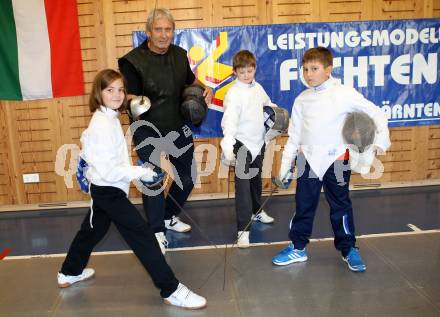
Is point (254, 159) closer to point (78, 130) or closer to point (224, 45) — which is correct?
point (224, 45)

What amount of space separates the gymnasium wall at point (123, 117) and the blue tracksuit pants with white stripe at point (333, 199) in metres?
1.73

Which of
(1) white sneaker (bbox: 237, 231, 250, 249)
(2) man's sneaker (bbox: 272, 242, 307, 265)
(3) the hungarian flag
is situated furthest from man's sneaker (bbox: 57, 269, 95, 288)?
(3) the hungarian flag

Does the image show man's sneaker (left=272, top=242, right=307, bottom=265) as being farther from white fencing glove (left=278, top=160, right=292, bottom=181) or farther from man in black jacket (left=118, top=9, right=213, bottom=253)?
man in black jacket (left=118, top=9, right=213, bottom=253)

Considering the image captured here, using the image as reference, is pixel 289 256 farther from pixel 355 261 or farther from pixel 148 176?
pixel 148 176

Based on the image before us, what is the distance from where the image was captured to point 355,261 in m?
2.96

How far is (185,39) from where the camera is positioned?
178 inches

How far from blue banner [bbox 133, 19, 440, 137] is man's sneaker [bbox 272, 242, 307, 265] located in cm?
185

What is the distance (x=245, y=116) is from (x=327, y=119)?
27.9 inches

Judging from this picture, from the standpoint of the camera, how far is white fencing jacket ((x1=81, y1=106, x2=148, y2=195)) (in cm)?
243

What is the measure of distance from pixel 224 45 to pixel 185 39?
1.34 ft

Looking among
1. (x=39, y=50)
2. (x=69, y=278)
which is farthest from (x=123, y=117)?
(x=69, y=278)

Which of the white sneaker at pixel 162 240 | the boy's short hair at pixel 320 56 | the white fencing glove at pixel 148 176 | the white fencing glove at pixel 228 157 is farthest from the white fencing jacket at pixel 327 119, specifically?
the white sneaker at pixel 162 240

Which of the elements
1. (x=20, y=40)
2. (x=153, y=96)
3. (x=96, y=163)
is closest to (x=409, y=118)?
(x=153, y=96)

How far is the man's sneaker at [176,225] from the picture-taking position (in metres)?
3.86
